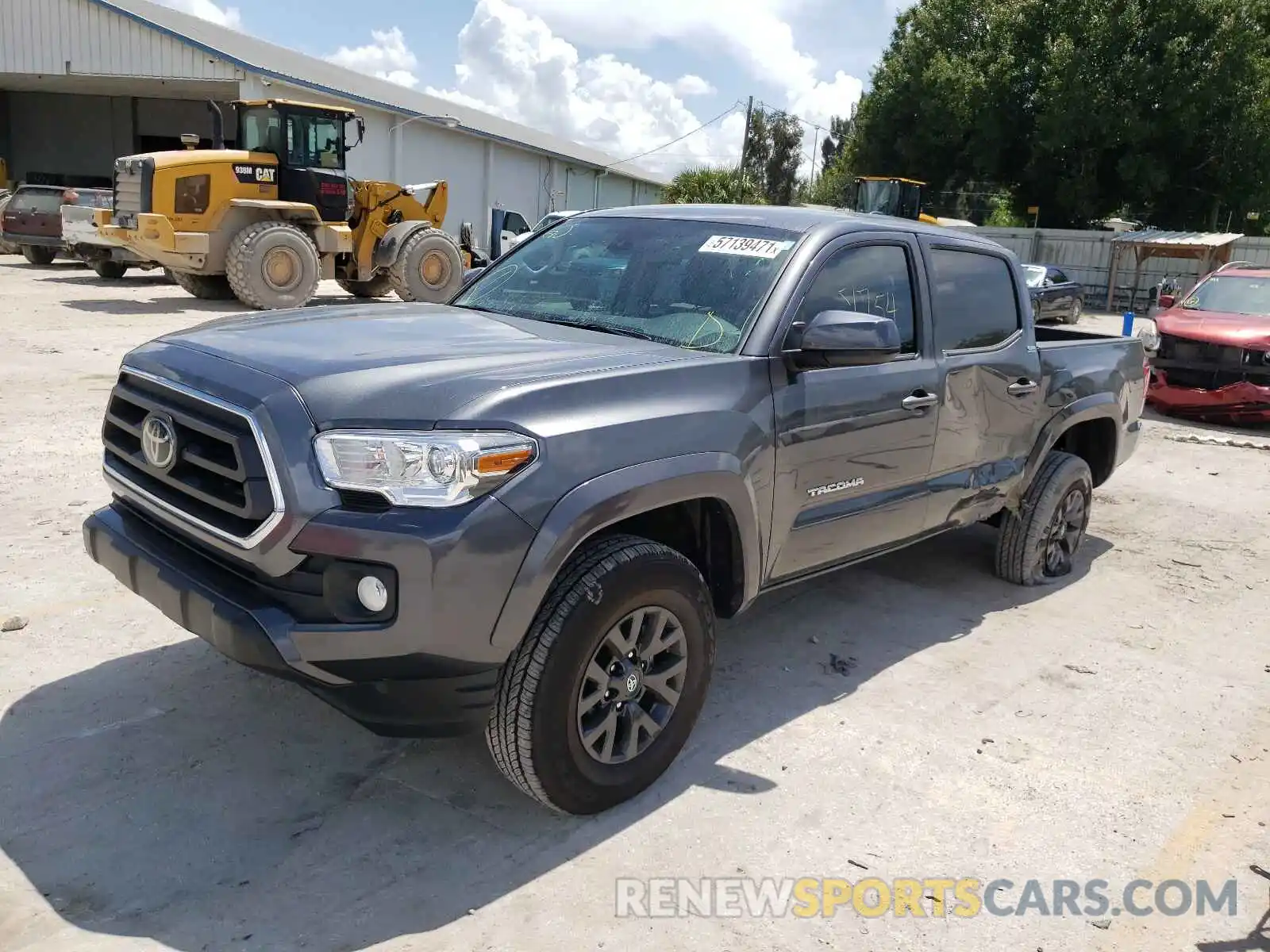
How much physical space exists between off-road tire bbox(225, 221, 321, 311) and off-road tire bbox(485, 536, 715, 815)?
41.0 ft

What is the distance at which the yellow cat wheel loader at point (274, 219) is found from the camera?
48.5 feet

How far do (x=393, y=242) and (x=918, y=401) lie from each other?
13744 mm

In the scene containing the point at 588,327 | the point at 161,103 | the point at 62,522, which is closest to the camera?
the point at 588,327

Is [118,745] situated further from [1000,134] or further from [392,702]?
[1000,134]

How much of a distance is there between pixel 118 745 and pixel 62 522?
255cm

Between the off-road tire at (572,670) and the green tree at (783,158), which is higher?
the green tree at (783,158)

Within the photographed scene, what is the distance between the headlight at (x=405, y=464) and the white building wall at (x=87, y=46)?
25827mm

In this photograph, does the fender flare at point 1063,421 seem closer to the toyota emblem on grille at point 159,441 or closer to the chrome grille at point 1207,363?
the toyota emblem on grille at point 159,441

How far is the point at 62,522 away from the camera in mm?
5613

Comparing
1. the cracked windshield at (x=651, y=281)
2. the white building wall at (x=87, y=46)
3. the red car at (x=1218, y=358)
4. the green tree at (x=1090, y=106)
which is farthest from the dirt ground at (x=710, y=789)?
the green tree at (x=1090, y=106)

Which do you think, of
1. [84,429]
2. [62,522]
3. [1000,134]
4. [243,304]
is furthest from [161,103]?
[62,522]

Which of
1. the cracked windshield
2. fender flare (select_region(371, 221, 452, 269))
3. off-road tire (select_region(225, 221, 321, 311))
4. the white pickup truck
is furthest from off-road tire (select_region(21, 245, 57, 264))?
the cracked windshield

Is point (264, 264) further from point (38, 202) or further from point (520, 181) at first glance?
point (520, 181)

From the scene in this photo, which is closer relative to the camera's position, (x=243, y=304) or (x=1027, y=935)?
(x=1027, y=935)
